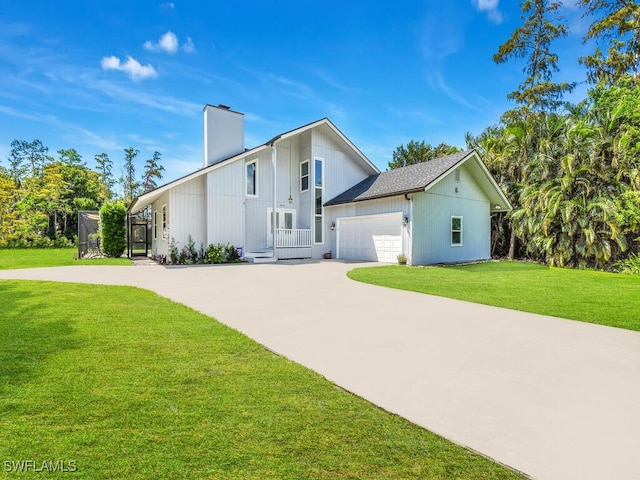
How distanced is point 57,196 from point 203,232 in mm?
24746

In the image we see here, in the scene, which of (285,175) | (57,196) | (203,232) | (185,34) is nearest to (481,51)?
(285,175)

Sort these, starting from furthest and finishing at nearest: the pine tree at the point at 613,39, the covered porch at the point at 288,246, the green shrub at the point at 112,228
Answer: the green shrub at the point at 112,228 → the pine tree at the point at 613,39 → the covered porch at the point at 288,246

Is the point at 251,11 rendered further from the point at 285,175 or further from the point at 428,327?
the point at 428,327

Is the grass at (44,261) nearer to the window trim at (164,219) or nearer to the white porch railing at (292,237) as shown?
the window trim at (164,219)

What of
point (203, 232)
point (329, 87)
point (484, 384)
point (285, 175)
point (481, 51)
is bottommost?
point (484, 384)

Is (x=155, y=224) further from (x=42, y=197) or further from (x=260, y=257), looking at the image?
(x=42, y=197)

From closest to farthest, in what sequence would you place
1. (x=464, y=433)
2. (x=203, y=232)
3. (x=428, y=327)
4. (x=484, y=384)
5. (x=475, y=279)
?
1. (x=464, y=433)
2. (x=484, y=384)
3. (x=428, y=327)
4. (x=475, y=279)
5. (x=203, y=232)

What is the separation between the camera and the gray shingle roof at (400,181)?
1423 cm

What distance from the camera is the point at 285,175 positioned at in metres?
18.2

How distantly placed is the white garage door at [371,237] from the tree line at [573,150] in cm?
716

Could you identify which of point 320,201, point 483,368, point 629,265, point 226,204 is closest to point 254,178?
point 226,204

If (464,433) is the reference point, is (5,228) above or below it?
above

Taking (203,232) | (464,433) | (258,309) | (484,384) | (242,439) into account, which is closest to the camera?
(242,439)

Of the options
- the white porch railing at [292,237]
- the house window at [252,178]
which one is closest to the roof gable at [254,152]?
the house window at [252,178]
